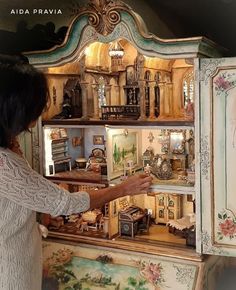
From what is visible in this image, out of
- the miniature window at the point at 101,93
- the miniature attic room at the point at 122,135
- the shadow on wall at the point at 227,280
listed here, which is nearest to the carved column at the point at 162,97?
the miniature attic room at the point at 122,135

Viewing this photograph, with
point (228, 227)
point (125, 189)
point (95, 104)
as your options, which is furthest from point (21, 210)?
point (95, 104)

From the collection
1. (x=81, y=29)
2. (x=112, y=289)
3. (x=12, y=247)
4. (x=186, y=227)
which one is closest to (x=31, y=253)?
(x=12, y=247)

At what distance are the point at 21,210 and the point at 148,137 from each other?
0.91m

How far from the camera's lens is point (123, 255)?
1708 millimetres

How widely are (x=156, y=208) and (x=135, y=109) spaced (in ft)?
1.60

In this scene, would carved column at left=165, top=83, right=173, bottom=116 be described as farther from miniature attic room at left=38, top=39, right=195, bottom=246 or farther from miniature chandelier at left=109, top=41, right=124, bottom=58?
miniature chandelier at left=109, top=41, right=124, bottom=58

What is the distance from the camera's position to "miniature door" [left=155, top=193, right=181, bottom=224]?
6.34 ft

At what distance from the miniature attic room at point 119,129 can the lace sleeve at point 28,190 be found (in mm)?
540

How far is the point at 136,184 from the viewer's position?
1.62 m

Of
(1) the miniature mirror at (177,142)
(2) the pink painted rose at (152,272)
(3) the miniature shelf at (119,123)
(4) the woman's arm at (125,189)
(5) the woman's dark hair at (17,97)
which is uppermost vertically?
(5) the woman's dark hair at (17,97)

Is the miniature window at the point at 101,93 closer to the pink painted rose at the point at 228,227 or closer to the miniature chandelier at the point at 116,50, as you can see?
the miniature chandelier at the point at 116,50

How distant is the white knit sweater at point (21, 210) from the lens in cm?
116

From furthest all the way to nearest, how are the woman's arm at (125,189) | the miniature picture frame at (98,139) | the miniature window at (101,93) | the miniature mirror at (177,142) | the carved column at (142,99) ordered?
1. the miniature picture frame at (98,139)
2. the miniature window at (101,93)
3. the miniature mirror at (177,142)
4. the carved column at (142,99)
5. the woman's arm at (125,189)

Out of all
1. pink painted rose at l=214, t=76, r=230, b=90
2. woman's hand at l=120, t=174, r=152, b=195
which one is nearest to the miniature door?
woman's hand at l=120, t=174, r=152, b=195
